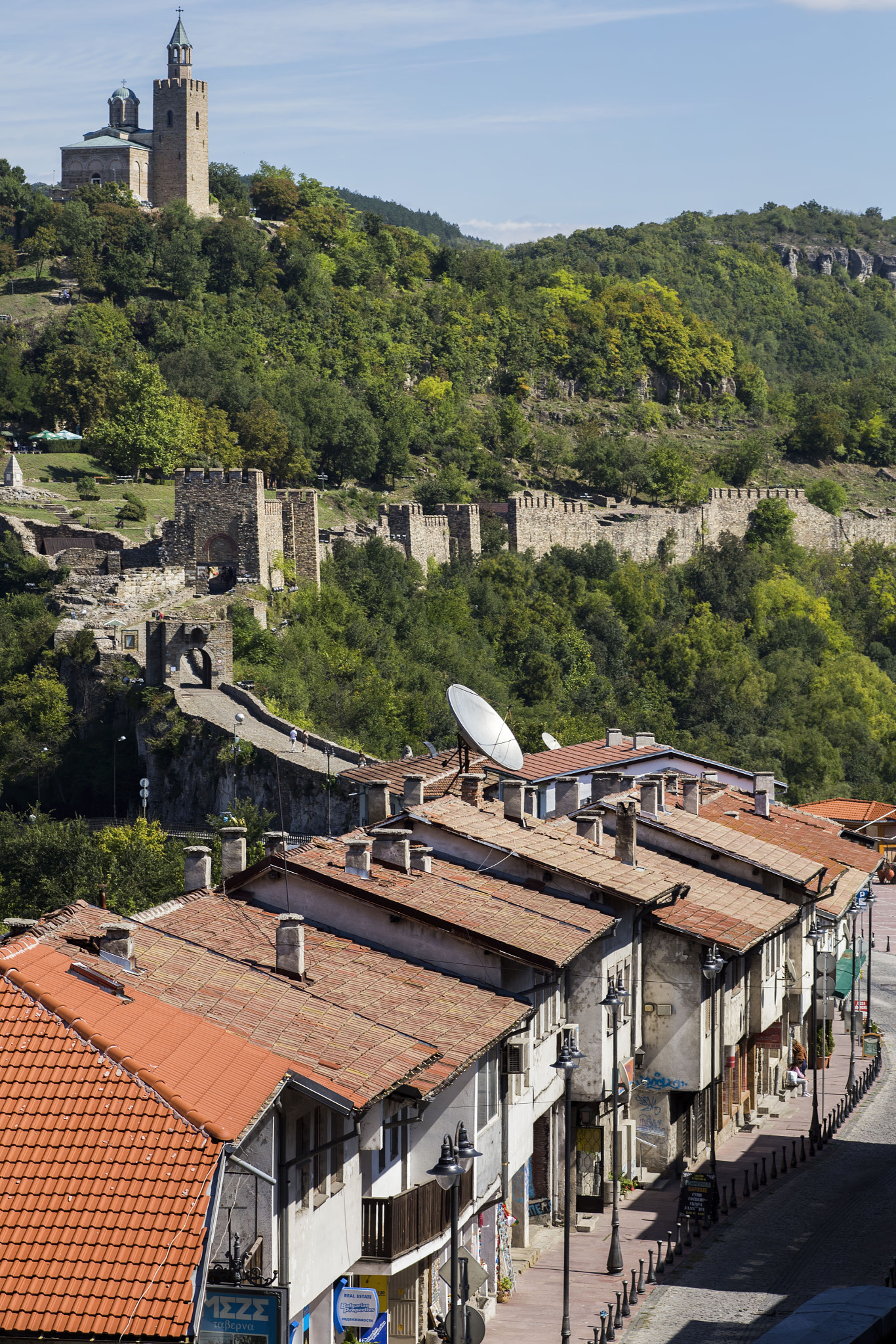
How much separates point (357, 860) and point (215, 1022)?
683 cm

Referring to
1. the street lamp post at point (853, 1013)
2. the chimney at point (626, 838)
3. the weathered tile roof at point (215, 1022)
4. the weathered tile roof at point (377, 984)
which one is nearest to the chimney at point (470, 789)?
the chimney at point (626, 838)

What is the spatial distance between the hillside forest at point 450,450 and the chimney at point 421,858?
2767 centimetres

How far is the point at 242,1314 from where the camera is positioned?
50.5ft

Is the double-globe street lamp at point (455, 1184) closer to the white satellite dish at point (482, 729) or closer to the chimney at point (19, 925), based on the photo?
the chimney at point (19, 925)

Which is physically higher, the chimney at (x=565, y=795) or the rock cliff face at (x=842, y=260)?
the rock cliff face at (x=842, y=260)

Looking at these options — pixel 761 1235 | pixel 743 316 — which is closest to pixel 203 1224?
pixel 761 1235

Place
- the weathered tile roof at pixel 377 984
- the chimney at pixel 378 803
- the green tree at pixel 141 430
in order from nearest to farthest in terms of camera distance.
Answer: the weathered tile roof at pixel 377 984 < the chimney at pixel 378 803 < the green tree at pixel 141 430

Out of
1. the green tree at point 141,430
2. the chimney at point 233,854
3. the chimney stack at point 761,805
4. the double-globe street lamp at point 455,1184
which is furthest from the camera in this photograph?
the green tree at point 141,430

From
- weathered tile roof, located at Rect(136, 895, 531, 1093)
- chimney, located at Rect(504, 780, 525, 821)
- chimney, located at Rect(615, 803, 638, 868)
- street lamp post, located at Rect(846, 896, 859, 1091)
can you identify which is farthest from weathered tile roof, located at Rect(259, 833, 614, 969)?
street lamp post, located at Rect(846, 896, 859, 1091)

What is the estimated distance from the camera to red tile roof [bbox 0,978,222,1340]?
43.5 ft

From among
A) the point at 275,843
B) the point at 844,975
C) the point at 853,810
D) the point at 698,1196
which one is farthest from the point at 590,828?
the point at 853,810

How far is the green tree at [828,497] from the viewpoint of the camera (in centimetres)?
10181

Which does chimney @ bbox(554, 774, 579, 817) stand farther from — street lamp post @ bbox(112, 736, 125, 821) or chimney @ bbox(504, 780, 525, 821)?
street lamp post @ bbox(112, 736, 125, 821)

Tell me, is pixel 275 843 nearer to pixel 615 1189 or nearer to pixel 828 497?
pixel 615 1189
